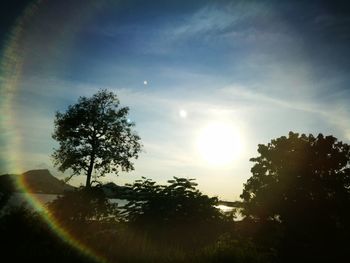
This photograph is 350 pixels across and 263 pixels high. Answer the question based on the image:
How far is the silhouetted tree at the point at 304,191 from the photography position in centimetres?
2225

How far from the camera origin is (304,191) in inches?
931

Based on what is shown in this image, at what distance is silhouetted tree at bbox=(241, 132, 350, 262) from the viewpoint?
876 inches

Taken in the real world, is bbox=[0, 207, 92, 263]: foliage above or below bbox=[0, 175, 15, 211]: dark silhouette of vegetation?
below

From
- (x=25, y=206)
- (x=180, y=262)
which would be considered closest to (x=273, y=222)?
(x=180, y=262)

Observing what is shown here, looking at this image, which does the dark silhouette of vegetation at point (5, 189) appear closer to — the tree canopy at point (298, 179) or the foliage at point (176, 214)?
the foliage at point (176, 214)

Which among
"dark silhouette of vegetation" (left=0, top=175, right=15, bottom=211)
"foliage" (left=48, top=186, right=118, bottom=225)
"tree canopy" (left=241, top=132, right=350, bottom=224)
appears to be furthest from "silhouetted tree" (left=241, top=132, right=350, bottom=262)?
"dark silhouette of vegetation" (left=0, top=175, right=15, bottom=211)

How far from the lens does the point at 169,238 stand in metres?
14.7

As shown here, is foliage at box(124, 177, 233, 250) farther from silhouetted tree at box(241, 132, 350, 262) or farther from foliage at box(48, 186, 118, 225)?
silhouetted tree at box(241, 132, 350, 262)

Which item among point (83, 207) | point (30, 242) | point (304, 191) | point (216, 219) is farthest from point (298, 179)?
point (30, 242)

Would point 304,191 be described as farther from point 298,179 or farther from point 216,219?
point 216,219

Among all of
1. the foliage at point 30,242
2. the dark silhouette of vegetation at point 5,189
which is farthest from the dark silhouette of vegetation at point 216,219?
the dark silhouette of vegetation at point 5,189

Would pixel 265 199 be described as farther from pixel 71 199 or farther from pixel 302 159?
pixel 71 199

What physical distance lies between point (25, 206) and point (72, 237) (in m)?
3.34

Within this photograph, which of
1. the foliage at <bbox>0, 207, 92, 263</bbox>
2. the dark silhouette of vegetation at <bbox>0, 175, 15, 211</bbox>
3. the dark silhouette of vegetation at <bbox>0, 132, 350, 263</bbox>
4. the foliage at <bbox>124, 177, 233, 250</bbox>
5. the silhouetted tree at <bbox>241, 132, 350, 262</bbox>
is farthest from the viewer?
the silhouetted tree at <bbox>241, 132, 350, 262</bbox>
